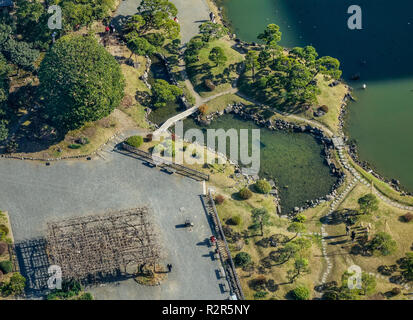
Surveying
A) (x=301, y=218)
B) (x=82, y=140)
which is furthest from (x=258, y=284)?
(x=82, y=140)

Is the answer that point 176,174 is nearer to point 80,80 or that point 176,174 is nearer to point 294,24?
point 80,80

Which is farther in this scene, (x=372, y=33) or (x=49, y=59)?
(x=372, y=33)

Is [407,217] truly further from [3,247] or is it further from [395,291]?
[3,247]

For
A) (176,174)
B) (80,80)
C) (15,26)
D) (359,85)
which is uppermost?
(15,26)

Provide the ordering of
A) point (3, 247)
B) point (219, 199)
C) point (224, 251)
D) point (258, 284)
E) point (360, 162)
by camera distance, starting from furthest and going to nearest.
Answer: point (360, 162) → point (219, 199) → point (224, 251) → point (3, 247) → point (258, 284)
